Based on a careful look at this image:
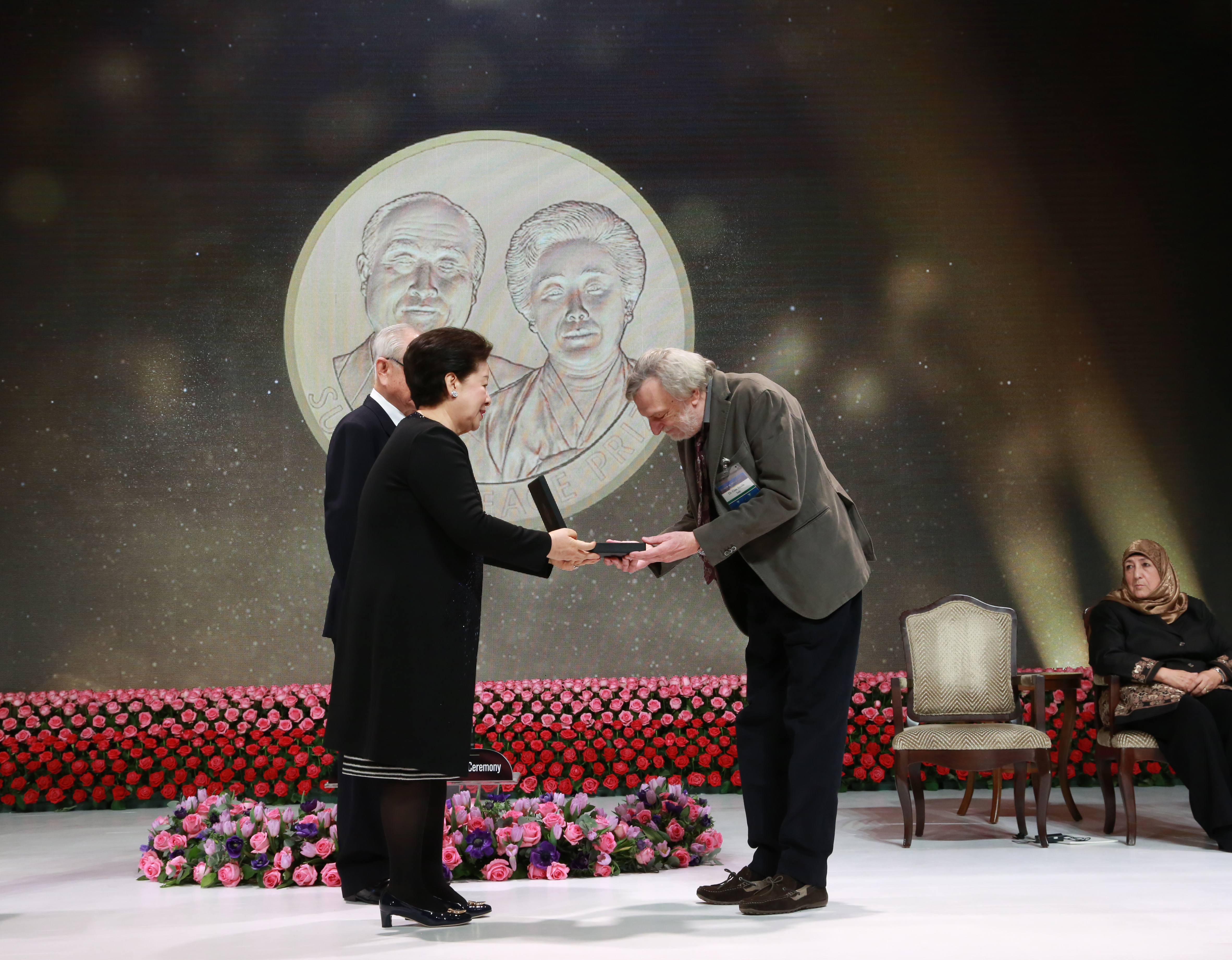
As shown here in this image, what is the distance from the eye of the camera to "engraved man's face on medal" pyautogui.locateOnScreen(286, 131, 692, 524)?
617 cm

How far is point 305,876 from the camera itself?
342cm

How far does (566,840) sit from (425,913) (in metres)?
0.92

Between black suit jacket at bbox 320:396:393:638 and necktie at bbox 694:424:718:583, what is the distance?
2.87ft

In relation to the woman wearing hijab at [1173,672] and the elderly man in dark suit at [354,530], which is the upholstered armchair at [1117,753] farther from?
the elderly man in dark suit at [354,530]

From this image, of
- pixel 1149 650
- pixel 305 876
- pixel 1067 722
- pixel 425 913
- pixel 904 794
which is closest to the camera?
pixel 425 913

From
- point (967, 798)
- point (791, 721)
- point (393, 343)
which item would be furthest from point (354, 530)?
point (967, 798)

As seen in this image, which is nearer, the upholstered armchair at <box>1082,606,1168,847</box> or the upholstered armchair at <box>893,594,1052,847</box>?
the upholstered armchair at <box>1082,606,1168,847</box>

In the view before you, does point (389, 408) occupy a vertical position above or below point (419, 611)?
above

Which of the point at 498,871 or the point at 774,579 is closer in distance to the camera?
the point at 774,579

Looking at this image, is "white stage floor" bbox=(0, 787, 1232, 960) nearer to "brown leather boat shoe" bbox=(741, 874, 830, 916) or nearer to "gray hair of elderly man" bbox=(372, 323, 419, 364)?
"brown leather boat shoe" bbox=(741, 874, 830, 916)

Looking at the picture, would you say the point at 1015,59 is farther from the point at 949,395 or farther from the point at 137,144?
the point at 137,144

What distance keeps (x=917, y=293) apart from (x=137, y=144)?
4597 mm

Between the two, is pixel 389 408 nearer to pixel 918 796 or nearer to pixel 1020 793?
pixel 918 796

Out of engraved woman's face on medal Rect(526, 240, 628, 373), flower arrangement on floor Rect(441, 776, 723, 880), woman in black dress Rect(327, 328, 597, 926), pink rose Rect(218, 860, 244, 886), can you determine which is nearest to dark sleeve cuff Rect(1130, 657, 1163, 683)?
flower arrangement on floor Rect(441, 776, 723, 880)
